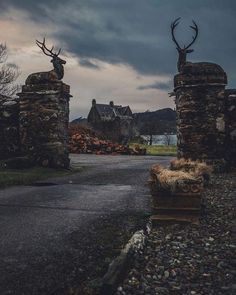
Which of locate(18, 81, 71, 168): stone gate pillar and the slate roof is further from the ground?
the slate roof

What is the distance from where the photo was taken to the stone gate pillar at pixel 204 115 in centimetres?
1084

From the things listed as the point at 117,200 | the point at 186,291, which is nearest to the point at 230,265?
the point at 186,291

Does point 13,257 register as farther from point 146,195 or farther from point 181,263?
point 146,195

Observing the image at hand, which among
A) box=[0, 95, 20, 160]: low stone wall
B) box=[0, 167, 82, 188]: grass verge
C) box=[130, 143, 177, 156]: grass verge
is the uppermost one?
box=[0, 95, 20, 160]: low stone wall

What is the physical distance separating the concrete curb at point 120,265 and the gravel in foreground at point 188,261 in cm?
6

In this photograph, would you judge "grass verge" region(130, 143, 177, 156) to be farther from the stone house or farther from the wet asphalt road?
the stone house

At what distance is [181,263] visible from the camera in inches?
152

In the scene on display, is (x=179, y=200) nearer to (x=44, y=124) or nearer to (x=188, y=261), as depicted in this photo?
(x=188, y=261)

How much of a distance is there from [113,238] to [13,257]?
1180mm

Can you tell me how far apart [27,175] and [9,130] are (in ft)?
9.05

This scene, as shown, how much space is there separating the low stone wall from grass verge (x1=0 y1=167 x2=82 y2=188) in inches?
53.8

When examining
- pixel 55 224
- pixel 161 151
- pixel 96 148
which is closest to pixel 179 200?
pixel 55 224

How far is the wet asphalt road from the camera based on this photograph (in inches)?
129

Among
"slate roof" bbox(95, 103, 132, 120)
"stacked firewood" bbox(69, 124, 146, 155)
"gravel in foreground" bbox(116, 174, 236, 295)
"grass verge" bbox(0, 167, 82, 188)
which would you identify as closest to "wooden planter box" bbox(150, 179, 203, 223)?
"gravel in foreground" bbox(116, 174, 236, 295)
